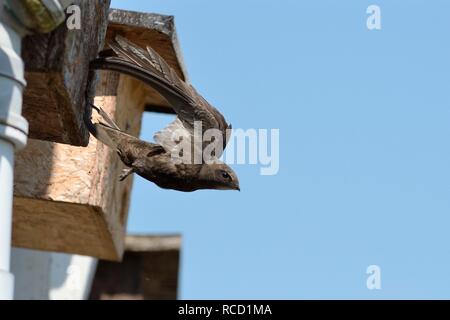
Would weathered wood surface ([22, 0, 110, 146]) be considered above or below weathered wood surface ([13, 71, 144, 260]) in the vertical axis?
above

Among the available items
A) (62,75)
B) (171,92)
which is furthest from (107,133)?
(62,75)

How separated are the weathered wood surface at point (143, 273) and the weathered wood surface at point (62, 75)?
4741 mm

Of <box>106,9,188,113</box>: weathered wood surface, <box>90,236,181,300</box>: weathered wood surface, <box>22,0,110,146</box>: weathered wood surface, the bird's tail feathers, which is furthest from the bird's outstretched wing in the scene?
<box>90,236,181,300</box>: weathered wood surface

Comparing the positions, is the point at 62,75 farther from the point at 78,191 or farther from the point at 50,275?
the point at 50,275

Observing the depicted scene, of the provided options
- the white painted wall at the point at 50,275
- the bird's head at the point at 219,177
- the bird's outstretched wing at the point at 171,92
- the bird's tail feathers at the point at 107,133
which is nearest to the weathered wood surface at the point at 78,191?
the bird's tail feathers at the point at 107,133

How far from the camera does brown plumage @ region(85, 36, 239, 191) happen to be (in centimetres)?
527

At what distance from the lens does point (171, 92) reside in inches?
211

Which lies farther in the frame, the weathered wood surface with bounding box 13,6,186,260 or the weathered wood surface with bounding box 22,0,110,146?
the weathered wood surface with bounding box 13,6,186,260

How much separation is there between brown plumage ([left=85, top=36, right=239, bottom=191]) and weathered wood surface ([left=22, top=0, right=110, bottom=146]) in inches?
5.4

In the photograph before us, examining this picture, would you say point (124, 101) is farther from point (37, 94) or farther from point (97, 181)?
point (37, 94)

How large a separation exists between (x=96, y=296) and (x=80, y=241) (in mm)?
2890

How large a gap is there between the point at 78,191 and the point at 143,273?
3965 mm

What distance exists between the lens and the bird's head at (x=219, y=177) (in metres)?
5.55

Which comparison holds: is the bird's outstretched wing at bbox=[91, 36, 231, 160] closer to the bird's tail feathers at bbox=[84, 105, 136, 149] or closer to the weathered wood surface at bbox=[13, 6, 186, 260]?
the weathered wood surface at bbox=[13, 6, 186, 260]
